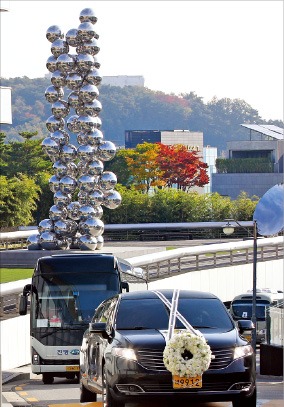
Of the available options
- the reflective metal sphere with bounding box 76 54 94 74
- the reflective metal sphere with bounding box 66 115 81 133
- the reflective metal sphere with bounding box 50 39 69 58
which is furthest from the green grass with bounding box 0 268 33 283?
the reflective metal sphere with bounding box 50 39 69 58

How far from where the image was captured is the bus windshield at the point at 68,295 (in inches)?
1004

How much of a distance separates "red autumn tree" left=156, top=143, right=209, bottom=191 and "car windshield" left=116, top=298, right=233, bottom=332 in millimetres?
119938

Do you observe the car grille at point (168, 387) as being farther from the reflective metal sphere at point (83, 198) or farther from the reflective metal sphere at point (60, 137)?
the reflective metal sphere at point (60, 137)

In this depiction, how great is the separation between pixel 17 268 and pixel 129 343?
38.6 m

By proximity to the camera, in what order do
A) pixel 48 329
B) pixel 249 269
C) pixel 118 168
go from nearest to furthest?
pixel 48 329 < pixel 249 269 < pixel 118 168

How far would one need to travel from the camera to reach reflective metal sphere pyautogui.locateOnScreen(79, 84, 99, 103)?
4828cm

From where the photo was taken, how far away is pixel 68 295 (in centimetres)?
2572

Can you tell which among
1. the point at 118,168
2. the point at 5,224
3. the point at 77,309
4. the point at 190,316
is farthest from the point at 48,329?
the point at 118,168

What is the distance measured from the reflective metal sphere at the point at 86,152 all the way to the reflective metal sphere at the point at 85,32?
154 inches

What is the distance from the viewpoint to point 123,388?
1543cm

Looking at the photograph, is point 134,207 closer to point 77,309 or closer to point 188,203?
point 188,203

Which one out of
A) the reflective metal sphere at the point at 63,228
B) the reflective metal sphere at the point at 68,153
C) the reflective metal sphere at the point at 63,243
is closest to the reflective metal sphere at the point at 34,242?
the reflective metal sphere at the point at 63,243

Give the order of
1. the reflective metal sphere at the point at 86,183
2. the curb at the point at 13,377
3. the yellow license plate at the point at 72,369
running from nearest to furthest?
the curb at the point at 13,377
the yellow license plate at the point at 72,369
the reflective metal sphere at the point at 86,183

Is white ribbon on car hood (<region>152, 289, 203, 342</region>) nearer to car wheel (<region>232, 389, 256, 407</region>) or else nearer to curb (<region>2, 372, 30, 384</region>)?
car wheel (<region>232, 389, 256, 407</region>)
